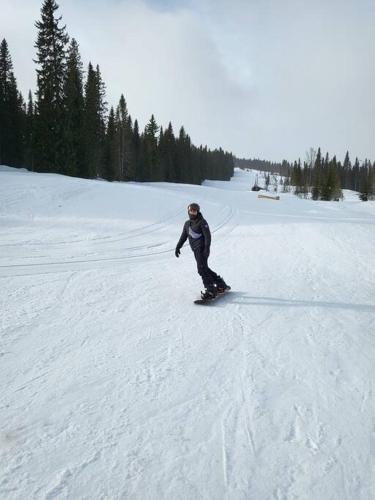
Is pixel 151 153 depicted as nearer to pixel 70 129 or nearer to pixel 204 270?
pixel 70 129

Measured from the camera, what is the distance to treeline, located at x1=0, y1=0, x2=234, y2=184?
3184 cm

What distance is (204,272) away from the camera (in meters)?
6.38

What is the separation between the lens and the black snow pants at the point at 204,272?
627cm

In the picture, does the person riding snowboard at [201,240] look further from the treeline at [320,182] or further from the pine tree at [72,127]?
the treeline at [320,182]

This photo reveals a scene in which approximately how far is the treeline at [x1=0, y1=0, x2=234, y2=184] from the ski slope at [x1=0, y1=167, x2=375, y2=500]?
93.9 feet

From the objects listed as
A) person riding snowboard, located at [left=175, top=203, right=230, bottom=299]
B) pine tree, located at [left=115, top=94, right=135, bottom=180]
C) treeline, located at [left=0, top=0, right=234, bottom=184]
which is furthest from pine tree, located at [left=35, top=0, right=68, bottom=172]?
person riding snowboard, located at [left=175, top=203, right=230, bottom=299]

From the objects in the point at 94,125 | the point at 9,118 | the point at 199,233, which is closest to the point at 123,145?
the point at 94,125

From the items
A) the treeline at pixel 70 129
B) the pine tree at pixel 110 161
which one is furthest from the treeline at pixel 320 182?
the pine tree at pixel 110 161

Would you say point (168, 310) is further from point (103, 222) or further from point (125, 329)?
point (103, 222)

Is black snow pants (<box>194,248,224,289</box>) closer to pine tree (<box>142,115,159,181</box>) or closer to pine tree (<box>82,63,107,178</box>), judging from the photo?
pine tree (<box>82,63,107,178</box>)

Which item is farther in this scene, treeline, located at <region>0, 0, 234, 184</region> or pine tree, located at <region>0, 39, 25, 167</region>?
pine tree, located at <region>0, 39, 25, 167</region>

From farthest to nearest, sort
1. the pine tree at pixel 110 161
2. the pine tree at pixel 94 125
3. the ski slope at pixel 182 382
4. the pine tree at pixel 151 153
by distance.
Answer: the pine tree at pixel 151 153 < the pine tree at pixel 110 161 < the pine tree at pixel 94 125 < the ski slope at pixel 182 382

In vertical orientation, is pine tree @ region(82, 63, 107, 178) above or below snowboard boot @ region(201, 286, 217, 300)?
above

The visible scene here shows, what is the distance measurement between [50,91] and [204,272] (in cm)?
3382
